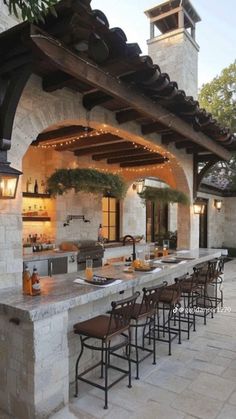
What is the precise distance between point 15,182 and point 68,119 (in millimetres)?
1160

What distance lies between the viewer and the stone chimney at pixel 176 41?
1098 cm

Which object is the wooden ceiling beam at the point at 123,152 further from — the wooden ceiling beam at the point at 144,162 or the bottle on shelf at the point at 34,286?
the bottle on shelf at the point at 34,286

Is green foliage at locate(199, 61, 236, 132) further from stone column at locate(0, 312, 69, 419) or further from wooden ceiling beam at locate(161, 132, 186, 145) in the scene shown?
stone column at locate(0, 312, 69, 419)

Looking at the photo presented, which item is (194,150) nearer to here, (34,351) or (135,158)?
(135,158)

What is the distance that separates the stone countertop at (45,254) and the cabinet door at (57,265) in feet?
0.25

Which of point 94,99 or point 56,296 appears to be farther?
point 94,99

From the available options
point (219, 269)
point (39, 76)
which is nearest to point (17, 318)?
point (39, 76)

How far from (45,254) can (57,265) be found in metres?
0.37

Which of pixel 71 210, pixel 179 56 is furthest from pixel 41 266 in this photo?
pixel 179 56

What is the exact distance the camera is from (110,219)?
9.08 metres

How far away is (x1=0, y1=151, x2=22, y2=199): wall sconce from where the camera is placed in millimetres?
2834

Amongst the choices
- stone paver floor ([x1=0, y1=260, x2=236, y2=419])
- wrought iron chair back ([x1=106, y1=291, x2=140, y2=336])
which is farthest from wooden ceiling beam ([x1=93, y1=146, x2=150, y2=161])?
wrought iron chair back ([x1=106, y1=291, x2=140, y2=336])

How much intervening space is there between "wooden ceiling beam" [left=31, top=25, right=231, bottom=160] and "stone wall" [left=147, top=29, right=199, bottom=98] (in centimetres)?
694


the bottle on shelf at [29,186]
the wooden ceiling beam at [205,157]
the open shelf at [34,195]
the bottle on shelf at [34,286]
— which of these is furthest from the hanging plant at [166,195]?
the bottle on shelf at [34,286]
